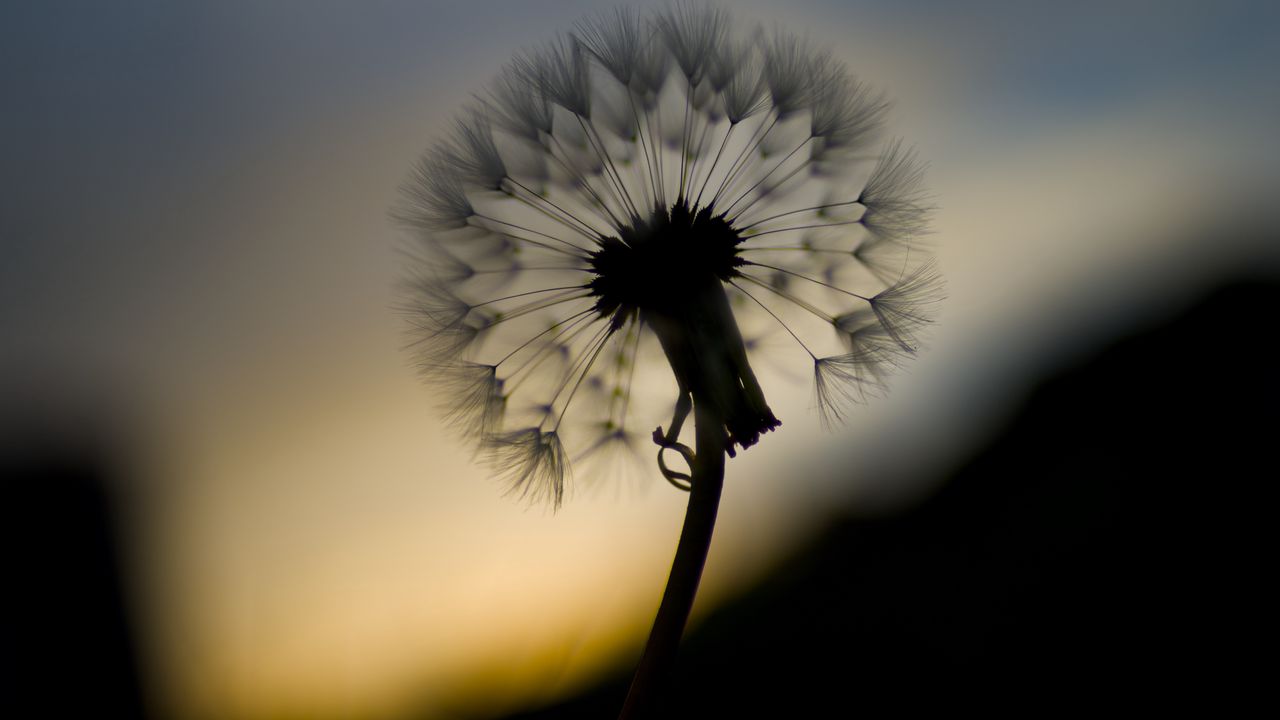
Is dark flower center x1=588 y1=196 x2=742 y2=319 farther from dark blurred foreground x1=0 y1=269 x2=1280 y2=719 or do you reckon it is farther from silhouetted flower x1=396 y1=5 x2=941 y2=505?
dark blurred foreground x1=0 y1=269 x2=1280 y2=719

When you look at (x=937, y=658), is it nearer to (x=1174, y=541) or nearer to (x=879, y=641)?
(x=879, y=641)

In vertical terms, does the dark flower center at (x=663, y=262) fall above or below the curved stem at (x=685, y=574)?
above

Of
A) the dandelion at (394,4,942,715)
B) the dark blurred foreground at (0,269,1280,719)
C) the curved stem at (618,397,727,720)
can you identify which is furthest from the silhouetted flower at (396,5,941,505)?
the dark blurred foreground at (0,269,1280,719)

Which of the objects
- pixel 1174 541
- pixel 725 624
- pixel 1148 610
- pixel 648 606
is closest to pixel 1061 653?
pixel 1148 610

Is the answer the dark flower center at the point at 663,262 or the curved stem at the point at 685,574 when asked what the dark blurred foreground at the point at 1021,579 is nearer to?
the curved stem at the point at 685,574

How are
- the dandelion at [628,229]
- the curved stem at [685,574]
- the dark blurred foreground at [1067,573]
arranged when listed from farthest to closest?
the dark blurred foreground at [1067,573] < the dandelion at [628,229] < the curved stem at [685,574]

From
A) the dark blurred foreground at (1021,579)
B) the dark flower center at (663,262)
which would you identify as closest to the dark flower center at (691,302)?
the dark flower center at (663,262)
